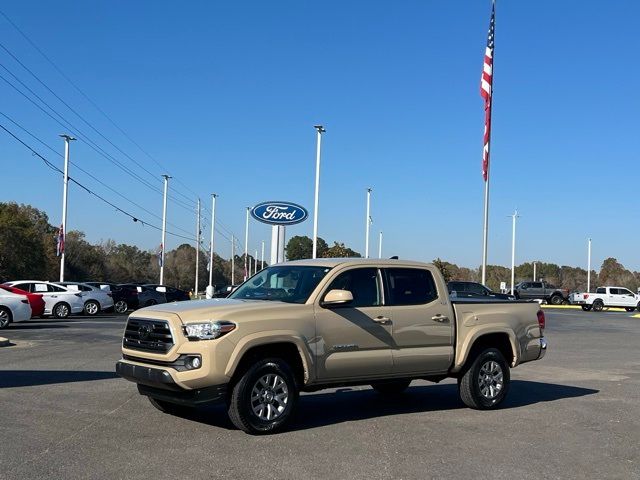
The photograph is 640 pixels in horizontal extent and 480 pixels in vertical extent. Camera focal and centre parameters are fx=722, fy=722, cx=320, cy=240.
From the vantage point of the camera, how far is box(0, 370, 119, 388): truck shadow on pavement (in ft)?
36.6

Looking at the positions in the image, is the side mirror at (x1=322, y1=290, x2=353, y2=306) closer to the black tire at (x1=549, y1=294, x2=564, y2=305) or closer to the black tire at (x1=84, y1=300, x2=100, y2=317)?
the black tire at (x1=84, y1=300, x2=100, y2=317)

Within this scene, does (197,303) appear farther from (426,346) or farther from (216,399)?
(426,346)

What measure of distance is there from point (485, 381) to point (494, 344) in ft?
1.95

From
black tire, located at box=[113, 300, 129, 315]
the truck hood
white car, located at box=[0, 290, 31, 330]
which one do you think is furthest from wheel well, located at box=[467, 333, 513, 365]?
black tire, located at box=[113, 300, 129, 315]

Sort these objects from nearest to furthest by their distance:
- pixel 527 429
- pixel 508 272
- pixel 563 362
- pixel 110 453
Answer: pixel 110 453 < pixel 527 429 < pixel 563 362 < pixel 508 272

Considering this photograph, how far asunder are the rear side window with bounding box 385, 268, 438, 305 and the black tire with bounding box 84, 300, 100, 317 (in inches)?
1037

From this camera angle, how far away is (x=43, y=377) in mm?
11812

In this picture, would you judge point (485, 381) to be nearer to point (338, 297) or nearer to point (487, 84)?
point (338, 297)

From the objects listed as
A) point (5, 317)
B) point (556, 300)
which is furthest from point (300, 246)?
point (5, 317)

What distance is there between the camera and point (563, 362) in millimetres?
16359

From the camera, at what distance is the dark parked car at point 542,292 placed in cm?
5672

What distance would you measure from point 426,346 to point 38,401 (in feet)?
17.0

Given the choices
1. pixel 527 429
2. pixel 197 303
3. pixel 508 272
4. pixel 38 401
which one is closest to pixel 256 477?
pixel 197 303

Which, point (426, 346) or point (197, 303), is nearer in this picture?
point (197, 303)
